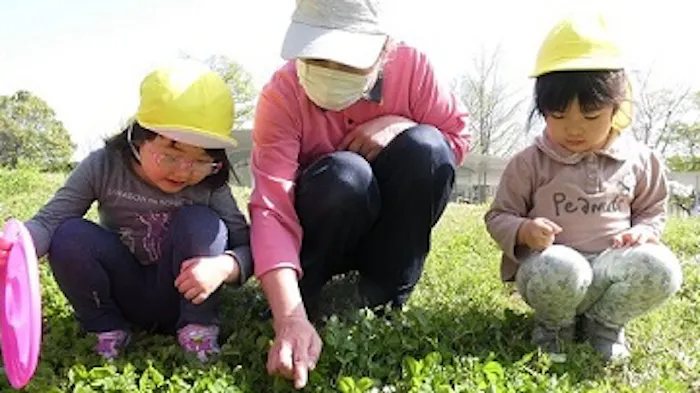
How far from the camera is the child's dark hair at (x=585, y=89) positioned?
230 cm

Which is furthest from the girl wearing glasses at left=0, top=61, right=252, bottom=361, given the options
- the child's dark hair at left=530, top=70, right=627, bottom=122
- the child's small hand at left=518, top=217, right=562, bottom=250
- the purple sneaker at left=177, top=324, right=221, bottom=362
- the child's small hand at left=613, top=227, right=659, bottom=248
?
the child's small hand at left=613, top=227, right=659, bottom=248

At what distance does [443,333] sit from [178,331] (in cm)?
75

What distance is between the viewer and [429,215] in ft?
7.91

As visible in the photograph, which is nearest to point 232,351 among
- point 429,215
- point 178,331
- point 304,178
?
point 178,331

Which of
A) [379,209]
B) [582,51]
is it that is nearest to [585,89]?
[582,51]

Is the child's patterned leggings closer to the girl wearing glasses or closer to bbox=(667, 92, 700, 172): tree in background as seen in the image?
the girl wearing glasses

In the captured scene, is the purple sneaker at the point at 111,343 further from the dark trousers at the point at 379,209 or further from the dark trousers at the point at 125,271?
the dark trousers at the point at 379,209

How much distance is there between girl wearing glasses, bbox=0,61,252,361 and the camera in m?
2.15

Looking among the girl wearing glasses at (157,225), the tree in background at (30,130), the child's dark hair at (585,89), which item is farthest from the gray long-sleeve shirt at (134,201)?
the tree in background at (30,130)

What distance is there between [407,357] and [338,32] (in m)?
0.86

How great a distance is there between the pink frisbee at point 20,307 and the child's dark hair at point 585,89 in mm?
1467

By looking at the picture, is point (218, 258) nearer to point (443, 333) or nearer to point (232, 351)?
point (232, 351)

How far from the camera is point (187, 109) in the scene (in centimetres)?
216

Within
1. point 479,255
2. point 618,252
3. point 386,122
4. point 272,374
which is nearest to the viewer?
point 272,374
